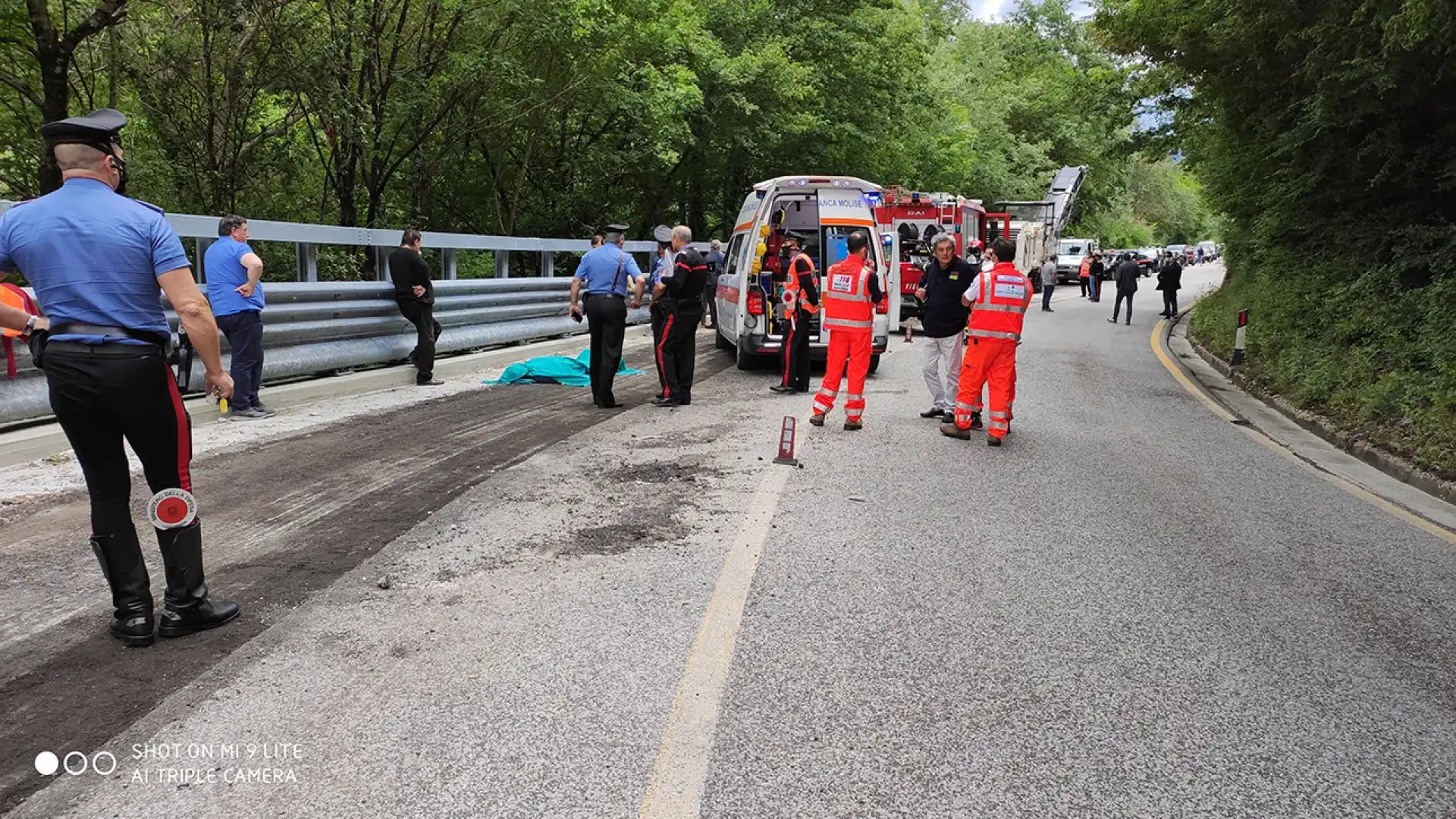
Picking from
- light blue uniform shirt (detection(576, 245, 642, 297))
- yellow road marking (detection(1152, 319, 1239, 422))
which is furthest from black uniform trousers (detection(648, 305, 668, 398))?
yellow road marking (detection(1152, 319, 1239, 422))

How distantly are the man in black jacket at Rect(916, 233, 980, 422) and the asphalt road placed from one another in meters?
2.49

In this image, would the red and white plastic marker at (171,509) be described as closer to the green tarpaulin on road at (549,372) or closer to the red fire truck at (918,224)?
the green tarpaulin on road at (549,372)

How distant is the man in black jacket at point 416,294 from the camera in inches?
429

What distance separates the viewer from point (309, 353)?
10.1 metres

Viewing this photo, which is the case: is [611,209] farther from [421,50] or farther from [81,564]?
[81,564]

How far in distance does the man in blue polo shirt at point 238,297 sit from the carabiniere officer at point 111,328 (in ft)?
15.7

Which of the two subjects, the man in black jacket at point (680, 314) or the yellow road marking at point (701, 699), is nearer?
the yellow road marking at point (701, 699)

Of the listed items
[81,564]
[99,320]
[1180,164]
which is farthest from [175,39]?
[1180,164]

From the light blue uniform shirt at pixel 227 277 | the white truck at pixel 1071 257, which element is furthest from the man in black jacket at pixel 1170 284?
the light blue uniform shirt at pixel 227 277

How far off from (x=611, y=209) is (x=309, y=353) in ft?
52.5

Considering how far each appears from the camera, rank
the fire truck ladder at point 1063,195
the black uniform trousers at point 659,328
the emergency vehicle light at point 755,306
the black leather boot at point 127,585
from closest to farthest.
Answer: the black leather boot at point 127,585
the black uniform trousers at point 659,328
the emergency vehicle light at point 755,306
the fire truck ladder at point 1063,195

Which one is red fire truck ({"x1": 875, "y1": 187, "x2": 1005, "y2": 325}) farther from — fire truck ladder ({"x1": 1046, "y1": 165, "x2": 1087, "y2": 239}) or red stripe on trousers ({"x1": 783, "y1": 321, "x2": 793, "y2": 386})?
fire truck ladder ({"x1": 1046, "y1": 165, "x2": 1087, "y2": 239})

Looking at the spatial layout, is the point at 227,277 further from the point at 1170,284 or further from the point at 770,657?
the point at 1170,284

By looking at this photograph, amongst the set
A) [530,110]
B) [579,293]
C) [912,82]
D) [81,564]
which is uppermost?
[912,82]
